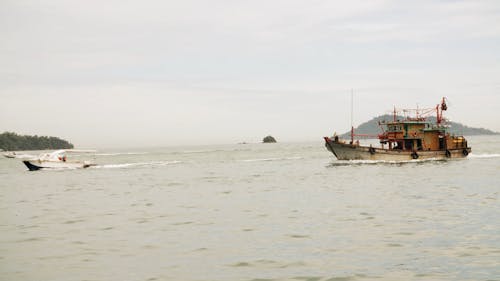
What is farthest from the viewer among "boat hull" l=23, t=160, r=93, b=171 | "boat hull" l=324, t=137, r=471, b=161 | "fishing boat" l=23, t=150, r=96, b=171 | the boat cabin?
"fishing boat" l=23, t=150, r=96, b=171

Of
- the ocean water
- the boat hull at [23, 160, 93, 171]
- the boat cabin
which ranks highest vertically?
the boat cabin

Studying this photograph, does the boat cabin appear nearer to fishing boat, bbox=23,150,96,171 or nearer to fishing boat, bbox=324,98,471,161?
fishing boat, bbox=324,98,471,161

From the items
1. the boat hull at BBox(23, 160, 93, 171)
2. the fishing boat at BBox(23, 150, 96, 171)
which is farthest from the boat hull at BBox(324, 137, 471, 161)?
the boat hull at BBox(23, 160, 93, 171)

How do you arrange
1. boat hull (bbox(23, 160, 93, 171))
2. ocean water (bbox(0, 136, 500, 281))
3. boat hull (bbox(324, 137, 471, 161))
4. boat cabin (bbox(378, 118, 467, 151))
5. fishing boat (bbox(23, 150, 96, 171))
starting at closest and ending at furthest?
ocean water (bbox(0, 136, 500, 281)) → boat hull (bbox(324, 137, 471, 161)) → boat cabin (bbox(378, 118, 467, 151)) → boat hull (bbox(23, 160, 93, 171)) → fishing boat (bbox(23, 150, 96, 171))

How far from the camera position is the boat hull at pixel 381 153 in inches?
2685

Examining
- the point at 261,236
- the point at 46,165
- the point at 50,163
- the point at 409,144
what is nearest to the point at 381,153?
the point at 409,144

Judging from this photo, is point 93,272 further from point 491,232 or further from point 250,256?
point 491,232

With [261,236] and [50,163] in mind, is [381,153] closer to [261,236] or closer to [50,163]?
[50,163]

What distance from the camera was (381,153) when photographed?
6844 centimetres

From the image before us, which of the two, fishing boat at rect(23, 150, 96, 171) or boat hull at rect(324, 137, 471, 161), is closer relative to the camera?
boat hull at rect(324, 137, 471, 161)

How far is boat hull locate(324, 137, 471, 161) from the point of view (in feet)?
224

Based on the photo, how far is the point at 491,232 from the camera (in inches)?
712

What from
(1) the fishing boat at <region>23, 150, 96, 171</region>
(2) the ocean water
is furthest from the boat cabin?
(1) the fishing boat at <region>23, 150, 96, 171</region>

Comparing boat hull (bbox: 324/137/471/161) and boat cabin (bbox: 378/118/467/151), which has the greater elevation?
boat cabin (bbox: 378/118/467/151)
